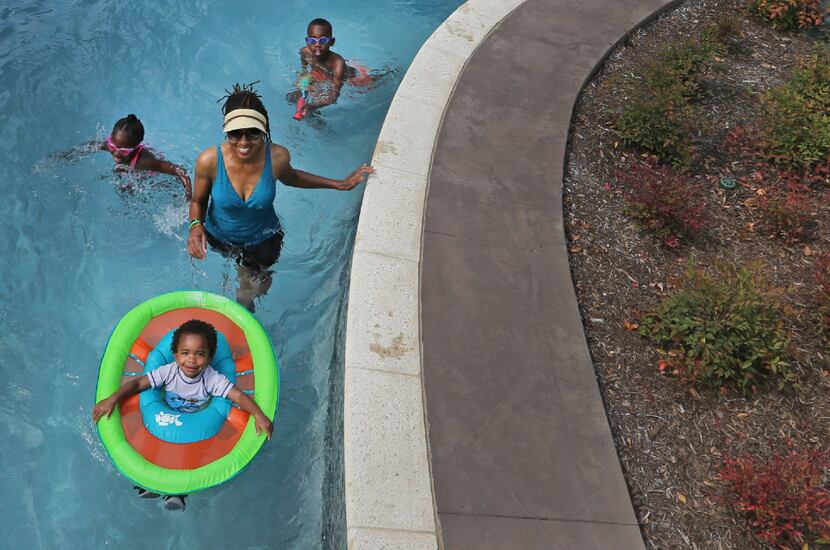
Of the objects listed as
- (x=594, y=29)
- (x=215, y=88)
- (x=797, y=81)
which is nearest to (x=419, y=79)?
(x=594, y=29)

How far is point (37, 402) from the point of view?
Result: 19.2 ft

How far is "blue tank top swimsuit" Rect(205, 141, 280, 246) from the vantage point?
500 cm

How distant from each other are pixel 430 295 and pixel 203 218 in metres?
1.85

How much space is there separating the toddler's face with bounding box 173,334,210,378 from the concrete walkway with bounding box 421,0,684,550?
1.57m

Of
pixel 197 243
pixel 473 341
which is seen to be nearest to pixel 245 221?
pixel 197 243

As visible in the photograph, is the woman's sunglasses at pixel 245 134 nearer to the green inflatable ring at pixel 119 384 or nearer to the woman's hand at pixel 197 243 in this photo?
the woman's hand at pixel 197 243

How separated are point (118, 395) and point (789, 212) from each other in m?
5.81

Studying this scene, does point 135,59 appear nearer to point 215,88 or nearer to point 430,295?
point 215,88

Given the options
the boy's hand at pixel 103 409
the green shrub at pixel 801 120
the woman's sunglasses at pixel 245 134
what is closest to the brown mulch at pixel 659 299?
the green shrub at pixel 801 120

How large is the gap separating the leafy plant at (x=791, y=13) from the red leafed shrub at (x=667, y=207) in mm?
4015

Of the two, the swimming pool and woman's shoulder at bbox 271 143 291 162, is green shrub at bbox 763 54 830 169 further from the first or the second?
woman's shoulder at bbox 271 143 291 162

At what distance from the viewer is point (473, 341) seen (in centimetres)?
527

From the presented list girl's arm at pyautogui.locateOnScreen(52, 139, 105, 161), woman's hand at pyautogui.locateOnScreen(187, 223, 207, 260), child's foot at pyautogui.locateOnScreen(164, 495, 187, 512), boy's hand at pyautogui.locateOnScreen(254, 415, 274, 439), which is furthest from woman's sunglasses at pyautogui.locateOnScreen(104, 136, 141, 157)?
child's foot at pyautogui.locateOnScreen(164, 495, 187, 512)

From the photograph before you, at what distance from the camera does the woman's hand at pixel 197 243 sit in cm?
498
